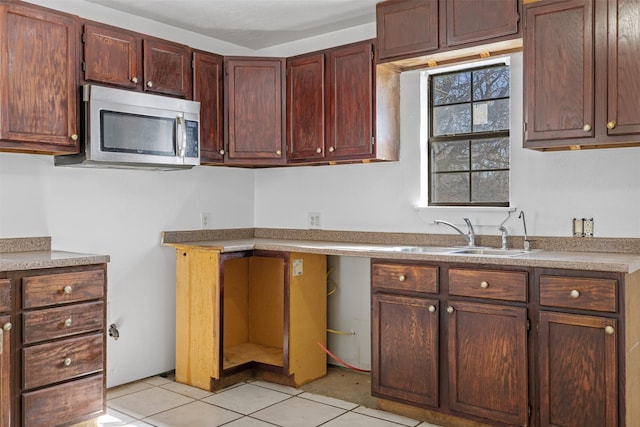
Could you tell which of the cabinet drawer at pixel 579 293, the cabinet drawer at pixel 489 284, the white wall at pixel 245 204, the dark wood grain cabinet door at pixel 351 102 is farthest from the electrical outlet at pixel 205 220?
the cabinet drawer at pixel 579 293

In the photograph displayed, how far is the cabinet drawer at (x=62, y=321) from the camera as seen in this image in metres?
2.65

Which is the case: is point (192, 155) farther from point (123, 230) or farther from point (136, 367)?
point (136, 367)

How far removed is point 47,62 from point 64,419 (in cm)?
180

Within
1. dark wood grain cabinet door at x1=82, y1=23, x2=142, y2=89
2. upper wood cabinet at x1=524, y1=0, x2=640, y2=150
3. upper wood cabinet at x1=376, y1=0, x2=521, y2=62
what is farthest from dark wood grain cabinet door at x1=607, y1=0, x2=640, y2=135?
dark wood grain cabinet door at x1=82, y1=23, x2=142, y2=89

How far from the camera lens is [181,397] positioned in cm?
346

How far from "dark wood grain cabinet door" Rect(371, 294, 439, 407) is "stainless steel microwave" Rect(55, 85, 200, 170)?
1495mm

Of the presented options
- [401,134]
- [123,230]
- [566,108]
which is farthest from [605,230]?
[123,230]

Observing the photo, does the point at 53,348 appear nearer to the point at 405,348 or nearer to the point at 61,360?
the point at 61,360

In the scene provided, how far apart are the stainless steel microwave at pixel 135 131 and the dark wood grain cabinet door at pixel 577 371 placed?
88.5 inches

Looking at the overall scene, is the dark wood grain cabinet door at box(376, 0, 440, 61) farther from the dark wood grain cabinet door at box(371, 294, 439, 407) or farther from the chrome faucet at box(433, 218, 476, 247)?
the dark wood grain cabinet door at box(371, 294, 439, 407)

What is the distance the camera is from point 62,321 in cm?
277

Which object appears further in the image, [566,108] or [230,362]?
[230,362]

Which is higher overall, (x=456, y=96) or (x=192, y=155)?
(x=456, y=96)

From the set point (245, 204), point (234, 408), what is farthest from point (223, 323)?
point (245, 204)
